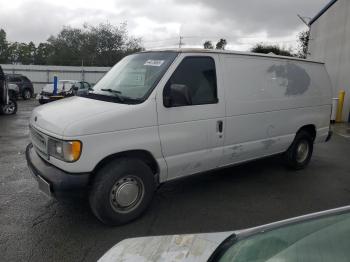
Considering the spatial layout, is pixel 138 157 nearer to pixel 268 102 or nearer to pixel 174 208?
pixel 174 208

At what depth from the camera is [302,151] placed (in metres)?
6.15

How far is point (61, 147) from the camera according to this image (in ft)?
11.0

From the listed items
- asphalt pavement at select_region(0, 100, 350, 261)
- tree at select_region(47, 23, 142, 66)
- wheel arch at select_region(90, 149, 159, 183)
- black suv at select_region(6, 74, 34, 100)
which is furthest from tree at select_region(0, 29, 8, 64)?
wheel arch at select_region(90, 149, 159, 183)

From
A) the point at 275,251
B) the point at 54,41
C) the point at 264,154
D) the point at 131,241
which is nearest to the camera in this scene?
the point at 275,251

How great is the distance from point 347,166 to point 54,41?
49104mm

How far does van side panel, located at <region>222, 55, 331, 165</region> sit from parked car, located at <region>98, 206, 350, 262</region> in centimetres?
277

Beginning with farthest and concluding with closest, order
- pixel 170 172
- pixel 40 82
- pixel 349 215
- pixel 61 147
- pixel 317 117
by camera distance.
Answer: pixel 40 82
pixel 317 117
pixel 170 172
pixel 61 147
pixel 349 215

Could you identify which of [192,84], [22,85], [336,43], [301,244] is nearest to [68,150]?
[192,84]

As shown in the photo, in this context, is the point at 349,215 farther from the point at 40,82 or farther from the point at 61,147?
the point at 40,82

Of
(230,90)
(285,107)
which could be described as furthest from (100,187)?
(285,107)

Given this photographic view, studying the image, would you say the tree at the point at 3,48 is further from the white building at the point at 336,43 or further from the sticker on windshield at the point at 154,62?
the sticker on windshield at the point at 154,62

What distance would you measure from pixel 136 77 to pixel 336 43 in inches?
571

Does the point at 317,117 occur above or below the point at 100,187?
above

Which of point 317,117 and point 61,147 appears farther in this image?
point 317,117
